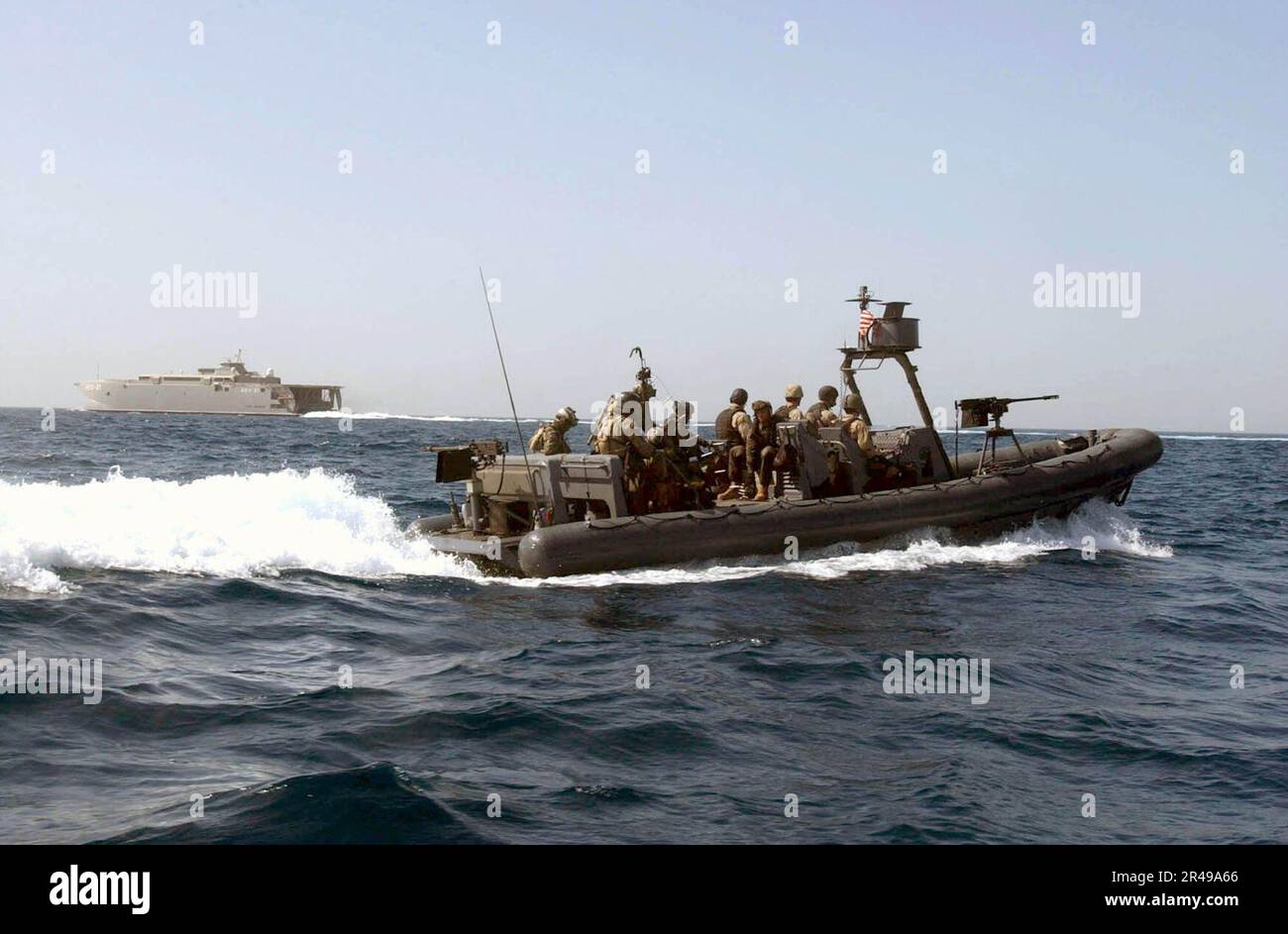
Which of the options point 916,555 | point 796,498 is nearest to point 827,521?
point 796,498

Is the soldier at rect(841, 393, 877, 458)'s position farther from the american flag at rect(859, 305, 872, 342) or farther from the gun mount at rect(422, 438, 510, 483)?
the gun mount at rect(422, 438, 510, 483)

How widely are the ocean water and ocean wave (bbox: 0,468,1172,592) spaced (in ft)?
0.16

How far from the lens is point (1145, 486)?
34531mm

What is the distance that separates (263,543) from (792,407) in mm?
7329

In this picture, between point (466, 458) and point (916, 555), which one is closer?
point (466, 458)

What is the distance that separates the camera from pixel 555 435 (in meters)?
15.1

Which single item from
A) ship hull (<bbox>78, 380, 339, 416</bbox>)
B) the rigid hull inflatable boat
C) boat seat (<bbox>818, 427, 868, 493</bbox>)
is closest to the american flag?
the rigid hull inflatable boat

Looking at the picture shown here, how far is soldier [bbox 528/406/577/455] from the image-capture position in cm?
1509

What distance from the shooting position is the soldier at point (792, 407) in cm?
1554

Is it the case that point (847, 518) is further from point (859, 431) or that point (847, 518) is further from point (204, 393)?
point (204, 393)

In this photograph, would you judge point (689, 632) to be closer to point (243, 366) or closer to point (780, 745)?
point (780, 745)
